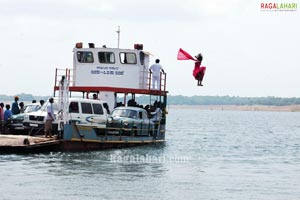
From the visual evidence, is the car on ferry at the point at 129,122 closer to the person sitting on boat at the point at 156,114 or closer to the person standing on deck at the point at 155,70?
the person sitting on boat at the point at 156,114

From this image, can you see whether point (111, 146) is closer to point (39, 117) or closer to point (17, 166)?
point (39, 117)

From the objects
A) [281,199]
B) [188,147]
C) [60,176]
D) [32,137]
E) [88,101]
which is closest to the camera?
[281,199]

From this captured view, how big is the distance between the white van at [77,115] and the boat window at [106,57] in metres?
4.04

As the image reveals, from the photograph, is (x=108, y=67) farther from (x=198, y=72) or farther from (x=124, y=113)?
(x=198, y=72)

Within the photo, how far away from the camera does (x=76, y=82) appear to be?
3669 centimetres

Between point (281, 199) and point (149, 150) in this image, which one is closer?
point (281, 199)

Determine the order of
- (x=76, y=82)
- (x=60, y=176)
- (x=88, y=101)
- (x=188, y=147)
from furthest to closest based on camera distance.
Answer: (x=188, y=147) < (x=76, y=82) < (x=88, y=101) < (x=60, y=176)

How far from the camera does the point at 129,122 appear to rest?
33.6 meters

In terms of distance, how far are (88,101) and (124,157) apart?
3.24m

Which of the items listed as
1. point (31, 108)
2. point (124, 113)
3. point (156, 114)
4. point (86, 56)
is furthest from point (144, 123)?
point (31, 108)

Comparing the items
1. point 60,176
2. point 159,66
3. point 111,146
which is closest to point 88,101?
point 111,146

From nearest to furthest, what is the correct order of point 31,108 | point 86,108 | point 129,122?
point 86,108 → point 129,122 → point 31,108

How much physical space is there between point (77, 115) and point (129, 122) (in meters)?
2.55

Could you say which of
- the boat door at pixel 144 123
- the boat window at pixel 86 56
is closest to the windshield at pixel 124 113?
the boat door at pixel 144 123
